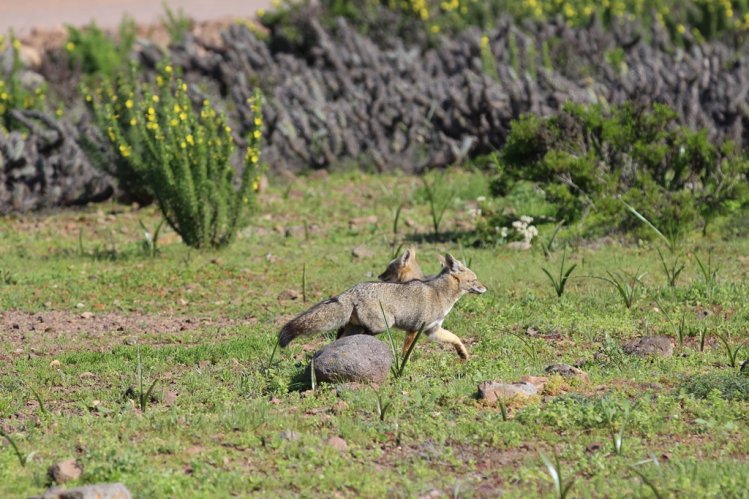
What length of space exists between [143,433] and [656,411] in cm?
296

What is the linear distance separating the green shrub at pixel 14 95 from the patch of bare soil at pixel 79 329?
19.3ft

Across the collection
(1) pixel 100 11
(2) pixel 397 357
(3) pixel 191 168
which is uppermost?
(1) pixel 100 11

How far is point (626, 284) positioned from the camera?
1088cm

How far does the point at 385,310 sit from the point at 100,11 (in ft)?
68.9

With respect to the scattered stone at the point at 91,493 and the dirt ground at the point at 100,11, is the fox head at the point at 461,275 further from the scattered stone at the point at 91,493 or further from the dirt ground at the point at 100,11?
the dirt ground at the point at 100,11

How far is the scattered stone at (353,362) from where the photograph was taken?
833 centimetres

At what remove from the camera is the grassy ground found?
22.5ft

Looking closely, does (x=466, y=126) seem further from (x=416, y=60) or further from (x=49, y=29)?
(x=49, y=29)

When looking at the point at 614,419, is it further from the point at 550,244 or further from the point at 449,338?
the point at 550,244

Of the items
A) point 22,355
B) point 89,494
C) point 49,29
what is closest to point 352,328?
point 22,355

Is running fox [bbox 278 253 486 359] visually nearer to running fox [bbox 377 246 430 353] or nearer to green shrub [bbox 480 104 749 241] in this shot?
running fox [bbox 377 246 430 353]

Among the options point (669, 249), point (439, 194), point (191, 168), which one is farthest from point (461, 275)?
point (439, 194)

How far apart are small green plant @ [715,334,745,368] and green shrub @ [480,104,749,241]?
10.9 feet

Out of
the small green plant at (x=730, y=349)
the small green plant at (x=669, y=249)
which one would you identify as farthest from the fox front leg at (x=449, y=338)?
the small green plant at (x=669, y=249)
